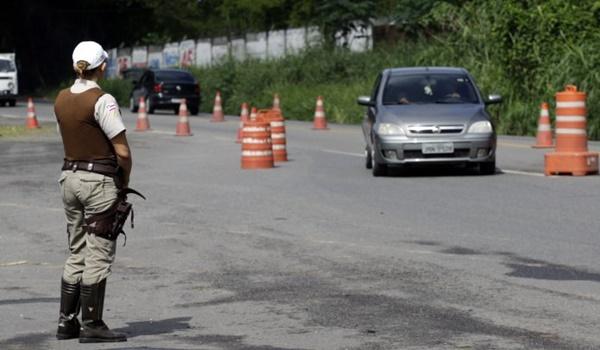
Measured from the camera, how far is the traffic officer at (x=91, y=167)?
868 centimetres

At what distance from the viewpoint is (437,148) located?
20.8 metres

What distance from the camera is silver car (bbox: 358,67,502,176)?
2081 centimetres

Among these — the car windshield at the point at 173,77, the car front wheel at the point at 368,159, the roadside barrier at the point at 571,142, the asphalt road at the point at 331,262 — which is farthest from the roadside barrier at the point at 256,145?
the car windshield at the point at 173,77

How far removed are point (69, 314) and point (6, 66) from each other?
54.7 meters

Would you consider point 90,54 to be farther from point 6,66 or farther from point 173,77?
point 6,66

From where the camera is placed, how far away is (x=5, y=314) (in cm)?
970

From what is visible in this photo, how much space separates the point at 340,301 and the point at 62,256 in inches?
154

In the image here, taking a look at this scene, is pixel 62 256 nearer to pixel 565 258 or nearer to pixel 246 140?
pixel 565 258

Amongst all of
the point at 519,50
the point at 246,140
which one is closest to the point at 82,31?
the point at 519,50

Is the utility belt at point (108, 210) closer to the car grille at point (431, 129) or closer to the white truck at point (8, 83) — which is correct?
the car grille at point (431, 129)

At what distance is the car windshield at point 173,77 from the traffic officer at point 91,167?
1664 inches

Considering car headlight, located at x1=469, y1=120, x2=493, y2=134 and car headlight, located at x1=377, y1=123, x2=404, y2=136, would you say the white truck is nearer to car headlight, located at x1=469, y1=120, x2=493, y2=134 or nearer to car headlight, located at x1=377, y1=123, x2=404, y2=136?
car headlight, located at x1=377, y1=123, x2=404, y2=136

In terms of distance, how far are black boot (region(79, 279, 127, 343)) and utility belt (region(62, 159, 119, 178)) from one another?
25.2 inches

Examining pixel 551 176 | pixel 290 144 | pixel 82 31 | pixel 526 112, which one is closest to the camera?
pixel 551 176
